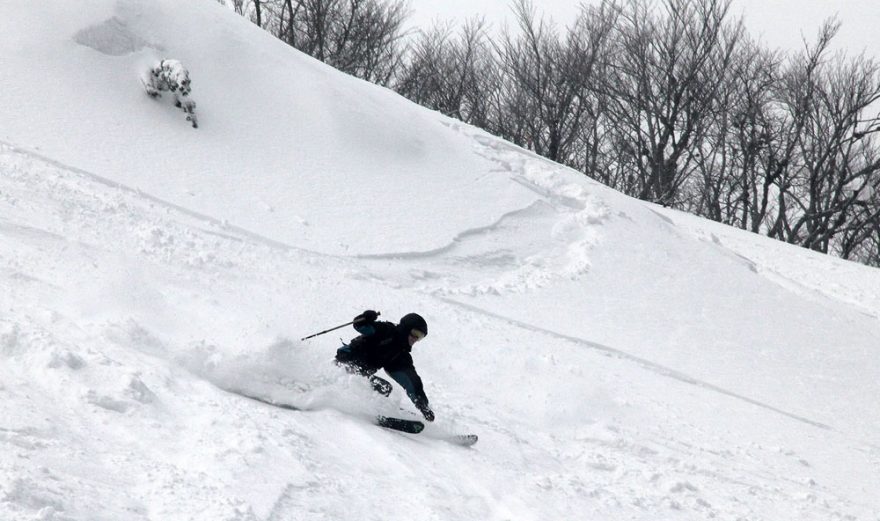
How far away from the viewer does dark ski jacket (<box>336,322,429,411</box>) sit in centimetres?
600

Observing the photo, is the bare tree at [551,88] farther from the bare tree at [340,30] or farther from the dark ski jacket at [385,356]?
the dark ski jacket at [385,356]

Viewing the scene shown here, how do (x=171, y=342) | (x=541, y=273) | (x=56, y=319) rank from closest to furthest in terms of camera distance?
(x=56, y=319), (x=171, y=342), (x=541, y=273)

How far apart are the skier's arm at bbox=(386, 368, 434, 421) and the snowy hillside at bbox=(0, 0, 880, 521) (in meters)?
0.18

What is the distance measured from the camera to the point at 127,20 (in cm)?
1266

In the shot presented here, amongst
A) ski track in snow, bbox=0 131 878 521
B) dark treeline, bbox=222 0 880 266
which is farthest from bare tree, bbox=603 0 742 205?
ski track in snow, bbox=0 131 878 521

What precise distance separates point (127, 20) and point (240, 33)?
2.10 meters

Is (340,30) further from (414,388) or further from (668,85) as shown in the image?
(414,388)

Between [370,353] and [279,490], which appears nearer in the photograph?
[279,490]

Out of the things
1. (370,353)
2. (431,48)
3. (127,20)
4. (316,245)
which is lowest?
(370,353)

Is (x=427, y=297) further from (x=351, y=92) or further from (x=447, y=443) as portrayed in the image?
(x=351, y=92)

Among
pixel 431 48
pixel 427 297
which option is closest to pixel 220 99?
pixel 427 297

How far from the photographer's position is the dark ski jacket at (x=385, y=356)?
236 inches

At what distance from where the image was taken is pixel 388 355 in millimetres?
6020

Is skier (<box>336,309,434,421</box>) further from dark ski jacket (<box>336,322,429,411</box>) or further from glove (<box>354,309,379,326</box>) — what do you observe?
glove (<box>354,309,379,326</box>)
